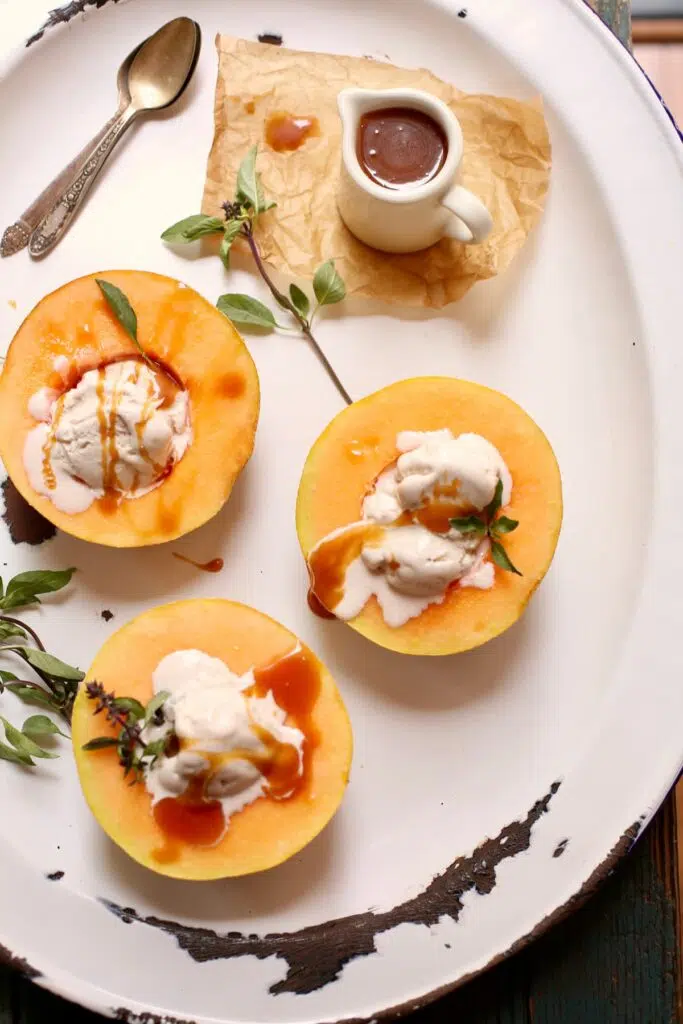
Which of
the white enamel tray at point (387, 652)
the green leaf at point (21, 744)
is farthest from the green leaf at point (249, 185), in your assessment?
the green leaf at point (21, 744)

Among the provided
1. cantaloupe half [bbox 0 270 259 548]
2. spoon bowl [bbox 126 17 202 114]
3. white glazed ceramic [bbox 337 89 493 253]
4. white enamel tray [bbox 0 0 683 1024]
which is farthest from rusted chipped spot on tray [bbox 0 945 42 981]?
spoon bowl [bbox 126 17 202 114]

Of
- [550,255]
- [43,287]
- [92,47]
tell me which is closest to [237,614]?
[43,287]

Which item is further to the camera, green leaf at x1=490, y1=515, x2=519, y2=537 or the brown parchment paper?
the brown parchment paper

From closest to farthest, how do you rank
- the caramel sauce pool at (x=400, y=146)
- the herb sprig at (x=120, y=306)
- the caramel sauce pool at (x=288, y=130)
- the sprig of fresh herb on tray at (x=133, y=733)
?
1. the sprig of fresh herb on tray at (x=133, y=733)
2. the herb sprig at (x=120, y=306)
3. the caramel sauce pool at (x=400, y=146)
4. the caramel sauce pool at (x=288, y=130)

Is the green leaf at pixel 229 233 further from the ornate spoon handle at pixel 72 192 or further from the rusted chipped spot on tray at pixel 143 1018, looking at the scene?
the rusted chipped spot on tray at pixel 143 1018

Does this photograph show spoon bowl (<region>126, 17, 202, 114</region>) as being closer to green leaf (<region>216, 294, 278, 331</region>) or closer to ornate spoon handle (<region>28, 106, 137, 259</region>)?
ornate spoon handle (<region>28, 106, 137, 259</region>)

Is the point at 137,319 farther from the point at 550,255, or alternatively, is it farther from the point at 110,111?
the point at 550,255
